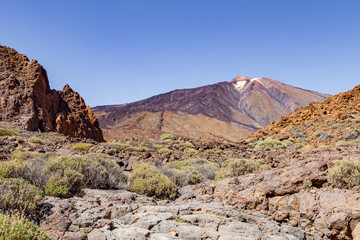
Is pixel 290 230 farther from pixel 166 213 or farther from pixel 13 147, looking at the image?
pixel 13 147

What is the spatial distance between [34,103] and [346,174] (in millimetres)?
21135

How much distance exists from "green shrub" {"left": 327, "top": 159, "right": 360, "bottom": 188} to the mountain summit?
3369 centimetres

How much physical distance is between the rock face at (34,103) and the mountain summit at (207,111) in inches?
521

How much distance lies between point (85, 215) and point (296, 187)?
4.59 m

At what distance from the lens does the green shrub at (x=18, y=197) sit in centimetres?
394

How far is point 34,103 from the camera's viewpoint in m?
19.8

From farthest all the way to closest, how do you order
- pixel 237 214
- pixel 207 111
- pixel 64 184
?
pixel 207 111, pixel 64 184, pixel 237 214

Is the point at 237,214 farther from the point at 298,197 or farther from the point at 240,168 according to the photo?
the point at 240,168

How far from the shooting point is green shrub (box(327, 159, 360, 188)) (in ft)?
17.6

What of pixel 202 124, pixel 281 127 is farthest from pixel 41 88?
pixel 202 124

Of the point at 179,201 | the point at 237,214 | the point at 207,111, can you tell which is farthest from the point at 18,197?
the point at 207,111

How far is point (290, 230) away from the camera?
4.63 metres

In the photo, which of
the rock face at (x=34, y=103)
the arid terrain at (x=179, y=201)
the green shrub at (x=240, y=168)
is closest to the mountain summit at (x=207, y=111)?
the rock face at (x=34, y=103)

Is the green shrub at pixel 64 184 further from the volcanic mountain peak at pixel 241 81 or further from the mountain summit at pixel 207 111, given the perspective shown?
the volcanic mountain peak at pixel 241 81
